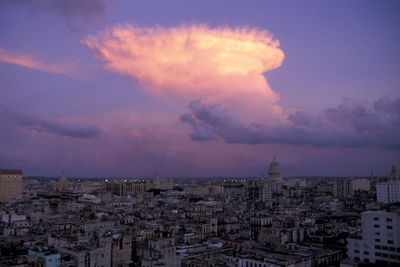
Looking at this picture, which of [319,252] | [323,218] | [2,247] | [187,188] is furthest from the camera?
[187,188]

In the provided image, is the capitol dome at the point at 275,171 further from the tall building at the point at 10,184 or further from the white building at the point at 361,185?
the tall building at the point at 10,184

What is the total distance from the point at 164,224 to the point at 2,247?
21.6 meters

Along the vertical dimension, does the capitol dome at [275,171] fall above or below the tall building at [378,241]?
above

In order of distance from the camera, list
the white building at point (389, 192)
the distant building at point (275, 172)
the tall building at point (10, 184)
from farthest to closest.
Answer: the distant building at point (275, 172), the tall building at point (10, 184), the white building at point (389, 192)

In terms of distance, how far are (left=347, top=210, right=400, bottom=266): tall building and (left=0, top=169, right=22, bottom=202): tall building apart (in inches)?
4093

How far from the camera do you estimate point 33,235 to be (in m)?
45.1

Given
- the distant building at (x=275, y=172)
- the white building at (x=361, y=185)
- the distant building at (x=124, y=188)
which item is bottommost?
the distant building at (x=124, y=188)

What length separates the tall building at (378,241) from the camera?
3251cm

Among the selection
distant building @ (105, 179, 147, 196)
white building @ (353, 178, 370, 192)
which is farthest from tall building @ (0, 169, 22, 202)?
white building @ (353, 178, 370, 192)

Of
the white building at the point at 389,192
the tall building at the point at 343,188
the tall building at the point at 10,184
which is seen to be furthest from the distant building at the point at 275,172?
the tall building at the point at 10,184

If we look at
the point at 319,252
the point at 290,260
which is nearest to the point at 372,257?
the point at 319,252

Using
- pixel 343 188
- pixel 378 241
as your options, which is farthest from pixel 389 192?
pixel 378 241

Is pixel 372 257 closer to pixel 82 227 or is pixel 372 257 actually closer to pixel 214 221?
pixel 214 221

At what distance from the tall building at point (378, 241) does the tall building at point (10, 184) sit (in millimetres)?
103972
